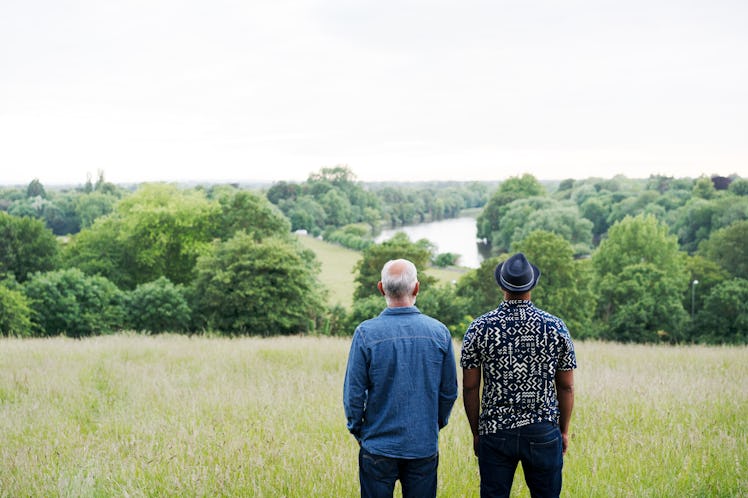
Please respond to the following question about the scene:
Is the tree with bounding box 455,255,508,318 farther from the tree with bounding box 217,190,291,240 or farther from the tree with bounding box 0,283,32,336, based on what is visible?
the tree with bounding box 0,283,32,336

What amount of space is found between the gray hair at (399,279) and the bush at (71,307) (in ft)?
91.5

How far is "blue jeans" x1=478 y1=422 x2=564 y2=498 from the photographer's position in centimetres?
356

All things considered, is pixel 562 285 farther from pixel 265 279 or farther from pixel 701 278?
pixel 265 279

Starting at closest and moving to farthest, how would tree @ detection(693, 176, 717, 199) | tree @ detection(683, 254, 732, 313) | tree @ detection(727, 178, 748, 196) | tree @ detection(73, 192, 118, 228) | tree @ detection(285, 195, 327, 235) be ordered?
tree @ detection(683, 254, 732, 313) → tree @ detection(727, 178, 748, 196) → tree @ detection(693, 176, 717, 199) → tree @ detection(73, 192, 118, 228) → tree @ detection(285, 195, 327, 235)

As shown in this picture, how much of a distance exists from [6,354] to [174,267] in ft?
99.1

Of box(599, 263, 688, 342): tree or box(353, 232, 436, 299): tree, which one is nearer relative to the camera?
box(599, 263, 688, 342): tree

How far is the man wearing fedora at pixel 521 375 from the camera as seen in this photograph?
139 inches

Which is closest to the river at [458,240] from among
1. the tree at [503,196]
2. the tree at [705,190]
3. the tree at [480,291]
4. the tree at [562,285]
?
the tree at [503,196]

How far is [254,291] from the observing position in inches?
1116

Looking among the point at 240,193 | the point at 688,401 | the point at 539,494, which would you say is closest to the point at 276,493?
the point at 539,494

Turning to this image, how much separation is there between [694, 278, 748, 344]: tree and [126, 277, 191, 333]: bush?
96.5ft

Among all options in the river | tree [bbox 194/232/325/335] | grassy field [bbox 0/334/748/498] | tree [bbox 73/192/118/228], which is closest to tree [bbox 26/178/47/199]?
tree [bbox 73/192/118/228]

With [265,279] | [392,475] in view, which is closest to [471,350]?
[392,475]

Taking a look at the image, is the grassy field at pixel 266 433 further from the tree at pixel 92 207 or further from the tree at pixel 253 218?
the tree at pixel 92 207
